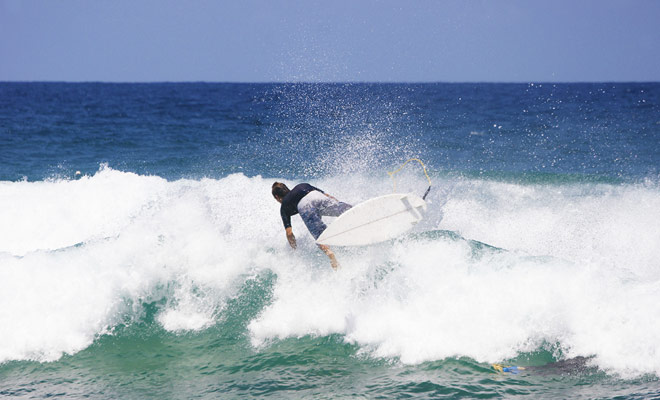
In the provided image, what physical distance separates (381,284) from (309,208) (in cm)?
126

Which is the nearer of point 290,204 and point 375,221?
point 375,221

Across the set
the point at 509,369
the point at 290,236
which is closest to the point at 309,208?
the point at 290,236

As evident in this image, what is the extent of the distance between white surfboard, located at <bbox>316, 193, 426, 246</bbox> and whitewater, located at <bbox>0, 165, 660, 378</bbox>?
348 millimetres

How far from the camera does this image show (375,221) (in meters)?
6.99

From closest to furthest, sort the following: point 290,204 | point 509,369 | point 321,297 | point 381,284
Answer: point 509,369 → point 381,284 → point 321,297 → point 290,204

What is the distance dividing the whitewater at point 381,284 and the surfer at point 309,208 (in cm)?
49

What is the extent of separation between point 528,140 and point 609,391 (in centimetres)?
1760

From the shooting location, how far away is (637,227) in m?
9.19

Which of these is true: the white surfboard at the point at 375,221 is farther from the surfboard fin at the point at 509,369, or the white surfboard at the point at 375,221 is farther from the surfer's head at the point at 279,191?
the surfboard fin at the point at 509,369

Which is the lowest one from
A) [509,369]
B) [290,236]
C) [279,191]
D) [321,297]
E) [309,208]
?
[509,369]

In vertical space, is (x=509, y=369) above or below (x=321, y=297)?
below

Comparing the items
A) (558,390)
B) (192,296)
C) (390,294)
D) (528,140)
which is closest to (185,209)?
(192,296)

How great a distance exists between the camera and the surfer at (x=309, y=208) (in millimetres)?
7176

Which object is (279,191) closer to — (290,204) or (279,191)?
(279,191)
